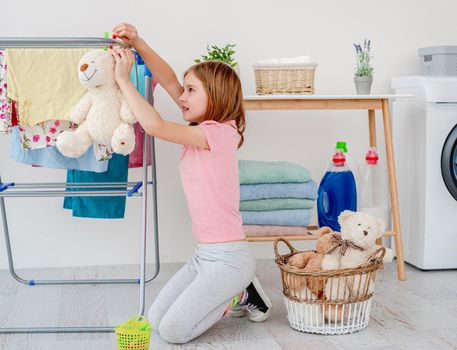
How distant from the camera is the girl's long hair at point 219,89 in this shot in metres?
2.09

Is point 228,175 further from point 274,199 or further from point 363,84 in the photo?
point 363,84

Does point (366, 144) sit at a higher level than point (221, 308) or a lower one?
higher

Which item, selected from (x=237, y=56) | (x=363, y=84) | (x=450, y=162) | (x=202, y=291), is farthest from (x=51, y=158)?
(x=450, y=162)

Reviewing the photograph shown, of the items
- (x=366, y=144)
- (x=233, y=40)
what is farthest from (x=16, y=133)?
(x=366, y=144)

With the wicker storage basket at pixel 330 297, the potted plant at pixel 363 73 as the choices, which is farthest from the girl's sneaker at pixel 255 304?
the potted plant at pixel 363 73

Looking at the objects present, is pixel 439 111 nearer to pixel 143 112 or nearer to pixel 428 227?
pixel 428 227

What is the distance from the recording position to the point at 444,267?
279cm

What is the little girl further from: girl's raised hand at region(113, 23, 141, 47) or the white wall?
the white wall

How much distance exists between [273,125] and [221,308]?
111 cm

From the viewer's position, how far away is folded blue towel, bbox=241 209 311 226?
8.54 ft

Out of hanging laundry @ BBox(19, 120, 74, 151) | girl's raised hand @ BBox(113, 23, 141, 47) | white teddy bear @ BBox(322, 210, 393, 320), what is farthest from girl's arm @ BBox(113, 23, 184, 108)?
white teddy bear @ BBox(322, 210, 393, 320)

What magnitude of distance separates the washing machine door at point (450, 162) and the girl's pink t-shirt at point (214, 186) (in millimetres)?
1002

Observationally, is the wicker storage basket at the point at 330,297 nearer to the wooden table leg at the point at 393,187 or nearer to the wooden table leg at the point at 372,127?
the wooden table leg at the point at 393,187

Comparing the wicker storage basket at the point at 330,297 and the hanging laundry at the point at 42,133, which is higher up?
the hanging laundry at the point at 42,133
